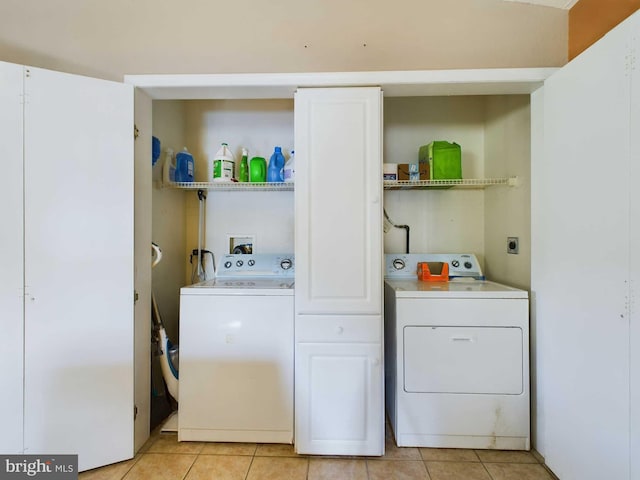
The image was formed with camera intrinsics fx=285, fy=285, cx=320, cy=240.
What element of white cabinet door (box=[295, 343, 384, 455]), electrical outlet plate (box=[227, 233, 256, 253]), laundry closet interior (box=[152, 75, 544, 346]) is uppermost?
laundry closet interior (box=[152, 75, 544, 346])

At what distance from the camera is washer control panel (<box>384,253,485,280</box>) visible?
2105 millimetres

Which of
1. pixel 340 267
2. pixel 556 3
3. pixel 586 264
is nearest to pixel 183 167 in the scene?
pixel 340 267

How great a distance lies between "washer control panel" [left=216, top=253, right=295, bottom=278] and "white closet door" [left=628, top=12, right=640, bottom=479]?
171 centimetres

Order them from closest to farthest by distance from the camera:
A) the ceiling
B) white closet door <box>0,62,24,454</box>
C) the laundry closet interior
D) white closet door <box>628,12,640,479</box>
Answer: white closet door <box>628,12,640,479</box> < white closet door <box>0,62,24,454</box> < the ceiling < the laundry closet interior

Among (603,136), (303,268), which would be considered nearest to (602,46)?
(603,136)

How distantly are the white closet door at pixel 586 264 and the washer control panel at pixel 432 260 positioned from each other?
538 mm

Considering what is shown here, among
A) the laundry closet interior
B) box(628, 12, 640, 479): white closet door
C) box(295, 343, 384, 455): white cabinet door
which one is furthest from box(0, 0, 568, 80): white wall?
box(295, 343, 384, 455): white cabinet door

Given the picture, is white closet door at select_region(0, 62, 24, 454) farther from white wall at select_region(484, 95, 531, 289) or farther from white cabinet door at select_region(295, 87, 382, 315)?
white wall at select_region(484, 95, 531, 289)

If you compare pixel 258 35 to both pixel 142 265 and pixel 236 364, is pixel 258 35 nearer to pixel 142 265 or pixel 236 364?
pixel 142 265

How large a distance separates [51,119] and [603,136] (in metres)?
→ 2.49

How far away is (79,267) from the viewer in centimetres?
142

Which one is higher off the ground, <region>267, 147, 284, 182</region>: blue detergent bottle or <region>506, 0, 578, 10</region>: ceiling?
<region>506, 0, 578, 10</region>: ceiling

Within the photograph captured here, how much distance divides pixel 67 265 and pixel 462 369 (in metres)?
2.13

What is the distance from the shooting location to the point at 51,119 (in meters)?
1.38
